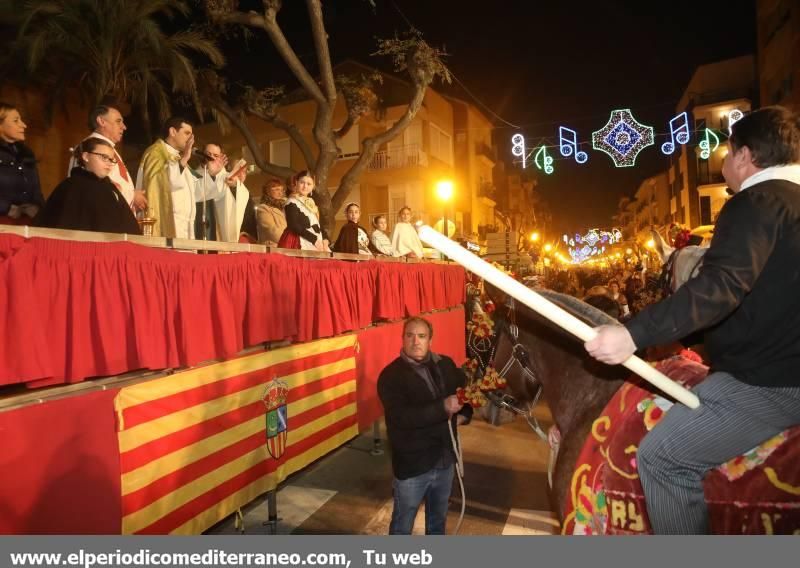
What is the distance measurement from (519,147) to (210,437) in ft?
58.2

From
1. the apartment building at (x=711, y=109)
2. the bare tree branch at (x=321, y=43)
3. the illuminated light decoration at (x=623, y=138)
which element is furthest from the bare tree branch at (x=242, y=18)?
the apartment building at (x=711, y=109)

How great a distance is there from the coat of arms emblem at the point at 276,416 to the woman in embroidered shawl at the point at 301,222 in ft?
7.90

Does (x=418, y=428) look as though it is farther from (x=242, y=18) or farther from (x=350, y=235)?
(x=242, y=18)

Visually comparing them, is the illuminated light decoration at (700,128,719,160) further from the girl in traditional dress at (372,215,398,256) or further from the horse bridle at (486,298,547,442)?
the horse bridle at (486,298,547,442)

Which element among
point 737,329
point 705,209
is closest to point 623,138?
point 737,329

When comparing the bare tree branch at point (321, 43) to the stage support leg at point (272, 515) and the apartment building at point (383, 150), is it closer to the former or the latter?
the apartment building at point (383, 150)

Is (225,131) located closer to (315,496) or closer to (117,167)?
(117,167)

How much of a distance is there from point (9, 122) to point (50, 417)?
306 cm

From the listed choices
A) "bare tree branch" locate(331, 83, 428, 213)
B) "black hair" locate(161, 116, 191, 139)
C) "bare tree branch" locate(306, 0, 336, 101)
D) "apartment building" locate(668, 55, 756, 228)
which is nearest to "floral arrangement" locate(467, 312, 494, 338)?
"black hair" locate(161, 116, 191, 139)

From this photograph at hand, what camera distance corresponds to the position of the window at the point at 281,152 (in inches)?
1017

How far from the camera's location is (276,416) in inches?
192

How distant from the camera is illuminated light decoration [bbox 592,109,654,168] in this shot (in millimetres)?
15289
